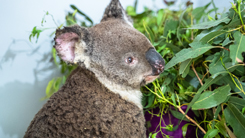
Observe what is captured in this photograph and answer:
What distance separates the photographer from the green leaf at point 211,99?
2.84ft

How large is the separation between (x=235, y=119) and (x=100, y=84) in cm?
68

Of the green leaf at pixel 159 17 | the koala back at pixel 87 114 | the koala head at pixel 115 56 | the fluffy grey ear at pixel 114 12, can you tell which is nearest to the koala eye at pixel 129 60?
the koala head at pixel 115 56

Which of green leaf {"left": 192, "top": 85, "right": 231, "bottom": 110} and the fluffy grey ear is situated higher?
the fluffy grey ear

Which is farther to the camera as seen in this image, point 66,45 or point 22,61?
point 22,61

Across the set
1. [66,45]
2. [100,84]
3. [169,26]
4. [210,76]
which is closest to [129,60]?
[100,84]

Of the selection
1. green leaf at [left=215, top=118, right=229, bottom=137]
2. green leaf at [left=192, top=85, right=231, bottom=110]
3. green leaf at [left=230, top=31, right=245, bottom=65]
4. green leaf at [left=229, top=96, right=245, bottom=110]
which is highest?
green leaf at [left=230, top=31, right=245, bottom=65]

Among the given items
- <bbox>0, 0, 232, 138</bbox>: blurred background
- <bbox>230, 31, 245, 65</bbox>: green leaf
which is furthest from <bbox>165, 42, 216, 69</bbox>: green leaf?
<bbox>0, 0, 232, 138</bbox>: blurred background

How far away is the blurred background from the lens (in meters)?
1.10

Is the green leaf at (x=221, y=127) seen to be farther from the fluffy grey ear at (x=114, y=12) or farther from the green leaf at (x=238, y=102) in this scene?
the fluffy grey ear at (x=114, y=12)

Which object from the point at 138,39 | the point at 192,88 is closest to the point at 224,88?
the point at 192,88

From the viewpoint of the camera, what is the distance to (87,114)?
0.83 metres

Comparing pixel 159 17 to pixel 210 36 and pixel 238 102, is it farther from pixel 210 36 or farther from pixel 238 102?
pixel 238 102

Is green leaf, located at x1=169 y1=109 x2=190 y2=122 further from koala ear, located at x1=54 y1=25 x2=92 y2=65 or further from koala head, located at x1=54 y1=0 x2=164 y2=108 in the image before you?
koala ear, located at x1=54 y1=25 x2=92 y2=65

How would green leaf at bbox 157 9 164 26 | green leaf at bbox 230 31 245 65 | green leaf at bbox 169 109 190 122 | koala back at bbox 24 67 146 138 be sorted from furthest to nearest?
green leaf at bbox 157 9 164 26 < green leaf at bbox 169 109 190 122 < koala back at bbox 24 67 146 138 < green leaf at bbox 230 31 245 65
